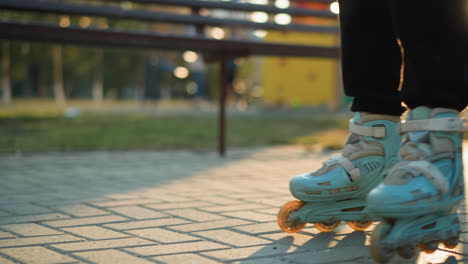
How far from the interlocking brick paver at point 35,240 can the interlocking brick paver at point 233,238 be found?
395 mm

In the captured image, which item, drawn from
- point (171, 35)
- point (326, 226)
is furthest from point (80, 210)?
point (171, 35)

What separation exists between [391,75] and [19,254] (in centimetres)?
124

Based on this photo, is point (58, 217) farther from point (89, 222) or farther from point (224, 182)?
point (224, 182)

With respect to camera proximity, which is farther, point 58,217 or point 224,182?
point 224,182

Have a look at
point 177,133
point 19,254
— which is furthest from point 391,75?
point 177,133

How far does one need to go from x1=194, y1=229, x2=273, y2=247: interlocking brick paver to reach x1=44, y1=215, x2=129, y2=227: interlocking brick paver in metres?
0.37

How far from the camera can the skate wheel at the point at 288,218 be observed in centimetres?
162

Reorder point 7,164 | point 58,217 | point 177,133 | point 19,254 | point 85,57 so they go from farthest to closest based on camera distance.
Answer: point 85,57, point 177,133, point 7,164, point 58,217, point 19,254

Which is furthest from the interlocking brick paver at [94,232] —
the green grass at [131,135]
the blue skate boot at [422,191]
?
the green grass at [131,135]

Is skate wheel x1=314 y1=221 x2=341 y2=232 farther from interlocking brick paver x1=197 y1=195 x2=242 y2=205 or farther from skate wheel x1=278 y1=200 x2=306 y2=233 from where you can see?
interlocking brick paver x1=197 y1=195 x2=242 y2=205

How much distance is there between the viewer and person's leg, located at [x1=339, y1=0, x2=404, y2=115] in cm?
167

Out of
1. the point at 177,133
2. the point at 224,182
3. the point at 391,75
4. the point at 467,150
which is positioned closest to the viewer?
the point at 391,75

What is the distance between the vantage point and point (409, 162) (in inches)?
52.2

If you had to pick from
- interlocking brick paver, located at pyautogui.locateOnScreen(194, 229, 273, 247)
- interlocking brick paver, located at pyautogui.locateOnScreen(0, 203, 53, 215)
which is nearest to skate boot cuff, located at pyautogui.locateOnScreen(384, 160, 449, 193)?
interlocking brick paver, located at pyautogui.locateOnScreen(194, 229, 273, 247)
